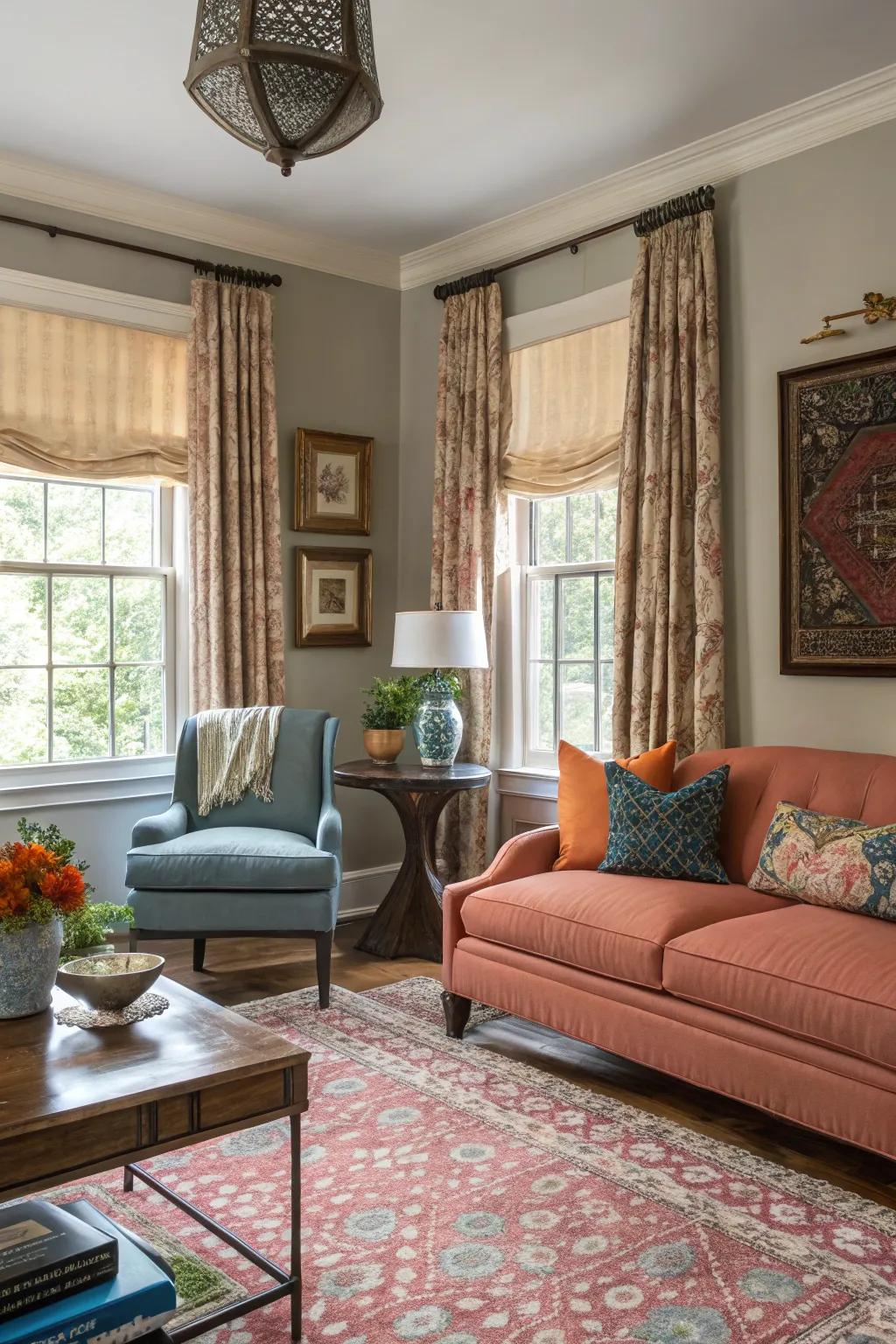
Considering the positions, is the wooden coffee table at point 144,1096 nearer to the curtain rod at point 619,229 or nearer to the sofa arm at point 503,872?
the sofa arm at point 503,872

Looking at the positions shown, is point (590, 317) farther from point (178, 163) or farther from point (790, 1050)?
point (790, 1050)

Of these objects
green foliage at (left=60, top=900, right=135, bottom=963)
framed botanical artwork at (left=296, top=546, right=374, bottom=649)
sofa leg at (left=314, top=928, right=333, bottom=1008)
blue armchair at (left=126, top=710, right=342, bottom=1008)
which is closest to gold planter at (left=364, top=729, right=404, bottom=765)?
framed botanical artwork at (left=296, top=546, right=374, bottom=649)

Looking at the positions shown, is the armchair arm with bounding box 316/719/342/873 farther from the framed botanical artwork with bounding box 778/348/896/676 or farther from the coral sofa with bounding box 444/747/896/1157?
the framed botanical artwork with bounding box 778/348/896/676

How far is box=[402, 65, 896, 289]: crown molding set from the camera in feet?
11.7

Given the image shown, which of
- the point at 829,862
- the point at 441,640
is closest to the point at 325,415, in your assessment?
the point at 441,640

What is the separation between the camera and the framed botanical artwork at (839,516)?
138 inches

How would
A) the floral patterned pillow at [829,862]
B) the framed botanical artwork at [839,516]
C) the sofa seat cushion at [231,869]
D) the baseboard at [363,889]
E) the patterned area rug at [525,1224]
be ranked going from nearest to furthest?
the patterned area rug at [525,1224] → the floral patterned pillow at [829,862] → the framed botanical artwork at [839,516] → the sofa seat cushion at [231,869] → the baseboard at [363,889]

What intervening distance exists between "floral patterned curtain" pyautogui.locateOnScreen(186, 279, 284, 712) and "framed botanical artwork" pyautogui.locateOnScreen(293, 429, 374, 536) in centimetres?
23

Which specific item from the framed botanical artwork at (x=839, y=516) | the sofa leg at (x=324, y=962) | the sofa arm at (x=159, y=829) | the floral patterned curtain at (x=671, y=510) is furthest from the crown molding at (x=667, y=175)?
the sofa leg at (x=324, y=962)

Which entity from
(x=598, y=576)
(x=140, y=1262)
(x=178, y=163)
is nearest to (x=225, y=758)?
(x=598, y=576)

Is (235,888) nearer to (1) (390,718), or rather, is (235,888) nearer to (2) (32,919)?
(1) (390,718)

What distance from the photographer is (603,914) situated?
3111mm

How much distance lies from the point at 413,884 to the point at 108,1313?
113 inches

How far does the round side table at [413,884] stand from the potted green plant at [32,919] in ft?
7.03
